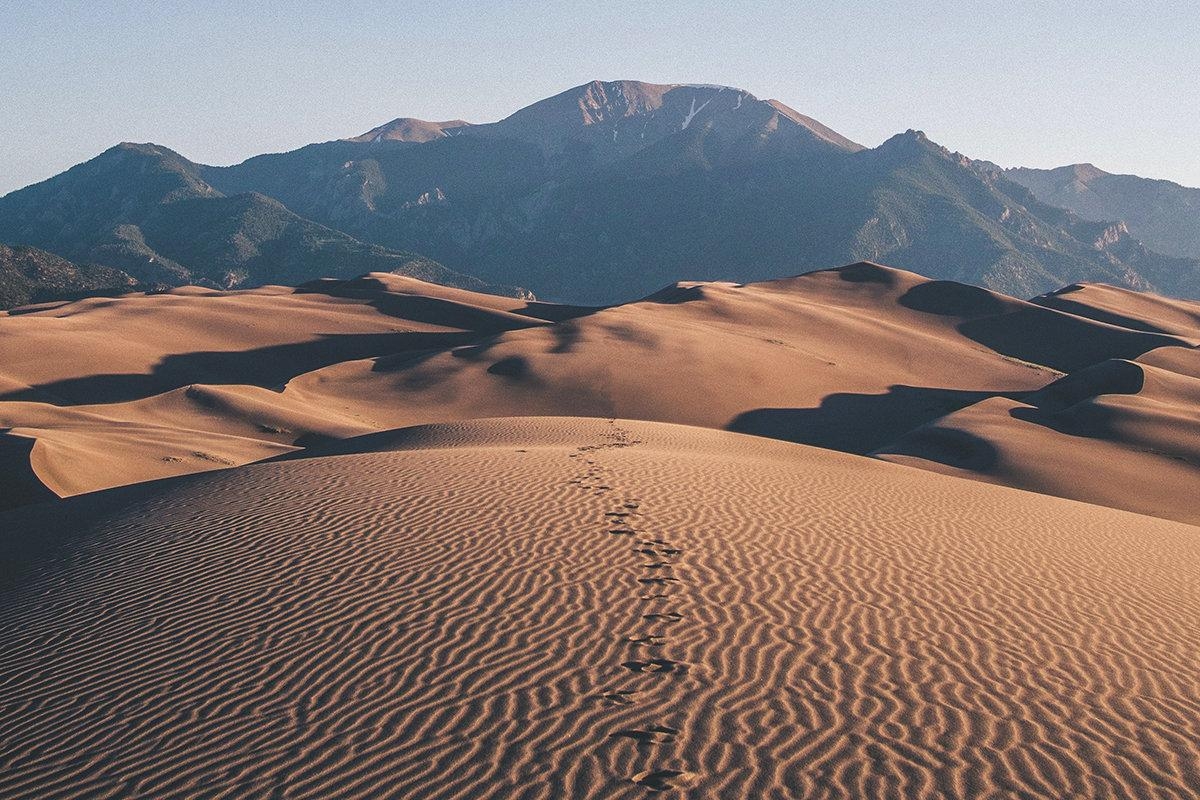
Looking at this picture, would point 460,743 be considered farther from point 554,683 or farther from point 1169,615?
point 1169,615

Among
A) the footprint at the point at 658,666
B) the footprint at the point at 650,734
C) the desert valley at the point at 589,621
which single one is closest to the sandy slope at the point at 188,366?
the desert valley at the point at 589,621

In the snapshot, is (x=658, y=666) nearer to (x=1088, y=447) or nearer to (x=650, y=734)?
(x=650, y=734)

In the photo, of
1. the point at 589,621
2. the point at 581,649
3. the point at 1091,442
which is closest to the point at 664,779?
the point at 581,649

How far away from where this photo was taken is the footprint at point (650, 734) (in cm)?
639

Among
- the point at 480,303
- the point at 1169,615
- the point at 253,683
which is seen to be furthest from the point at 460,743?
the point at 480,303

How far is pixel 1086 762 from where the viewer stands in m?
6.38

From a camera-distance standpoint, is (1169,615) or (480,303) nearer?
(1169,615)

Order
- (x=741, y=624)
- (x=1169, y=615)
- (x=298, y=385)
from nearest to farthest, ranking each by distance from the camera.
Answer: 1. (x=741, y=624)
2. (x=1169, y=615)
3. (x=298, y=385)

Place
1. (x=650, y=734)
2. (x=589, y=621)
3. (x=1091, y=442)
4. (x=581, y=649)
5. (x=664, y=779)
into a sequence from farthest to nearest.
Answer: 1. (x=1091, y=442)
2. (x=589, y=621)
3. (x=581, y=649)
4. (x=650, y=734)
5. (x=664, y=779)

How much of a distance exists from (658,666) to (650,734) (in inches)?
41.8

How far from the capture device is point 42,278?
422ft

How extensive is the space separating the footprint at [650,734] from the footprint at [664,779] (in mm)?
350

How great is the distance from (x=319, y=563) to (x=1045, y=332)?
2697 inches

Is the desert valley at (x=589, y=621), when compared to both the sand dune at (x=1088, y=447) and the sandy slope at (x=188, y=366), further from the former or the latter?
the sandy slope at (x=188, y=366)
